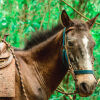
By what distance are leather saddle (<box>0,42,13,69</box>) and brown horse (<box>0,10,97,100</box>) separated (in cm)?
21

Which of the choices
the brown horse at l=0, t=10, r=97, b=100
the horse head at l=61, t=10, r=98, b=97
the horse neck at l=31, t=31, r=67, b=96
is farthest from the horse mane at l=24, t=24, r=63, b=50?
the horse head at l=61, t=10, r=98, b=97

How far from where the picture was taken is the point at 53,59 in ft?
9.74

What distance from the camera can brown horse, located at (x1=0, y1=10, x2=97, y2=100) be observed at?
255 centimetres

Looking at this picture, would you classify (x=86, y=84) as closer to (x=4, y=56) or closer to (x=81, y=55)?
(x=81, y=55)

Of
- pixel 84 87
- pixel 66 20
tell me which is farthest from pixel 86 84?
pixel 66 20

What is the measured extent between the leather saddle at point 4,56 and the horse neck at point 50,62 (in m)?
0.47

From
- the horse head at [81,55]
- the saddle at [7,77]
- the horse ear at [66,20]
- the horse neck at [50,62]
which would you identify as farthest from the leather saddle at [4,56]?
the horse ear at [66,20]

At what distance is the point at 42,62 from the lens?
3.04 m

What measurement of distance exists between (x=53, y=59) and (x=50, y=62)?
0.22 ft

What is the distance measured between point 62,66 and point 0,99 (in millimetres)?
1006

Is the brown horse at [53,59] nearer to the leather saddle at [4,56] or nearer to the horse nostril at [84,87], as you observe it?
the horse nostril at [84,87]

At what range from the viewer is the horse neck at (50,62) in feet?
9.70

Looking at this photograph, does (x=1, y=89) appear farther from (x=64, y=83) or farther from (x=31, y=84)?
(x=64, y=83)

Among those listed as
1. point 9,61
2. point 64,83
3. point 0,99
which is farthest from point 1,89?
point 64,83
